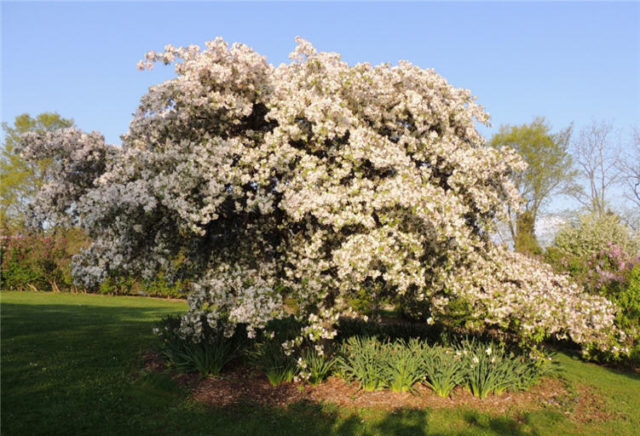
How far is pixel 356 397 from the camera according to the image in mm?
9391

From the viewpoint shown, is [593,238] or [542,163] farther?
[542,163]

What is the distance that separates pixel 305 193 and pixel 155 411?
16.3 feet

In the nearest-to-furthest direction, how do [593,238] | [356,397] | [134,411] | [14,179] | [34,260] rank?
[134,411]
[356,397]
[593,238]
[34,260]
[14,179]

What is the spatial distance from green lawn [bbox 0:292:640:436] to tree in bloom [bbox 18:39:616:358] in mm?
1530

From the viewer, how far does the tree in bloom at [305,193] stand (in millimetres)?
8422

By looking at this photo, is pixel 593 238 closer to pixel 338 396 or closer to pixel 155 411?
pixel 338 396

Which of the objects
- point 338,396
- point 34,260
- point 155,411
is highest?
point 34,260

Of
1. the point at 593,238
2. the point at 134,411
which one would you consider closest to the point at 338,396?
the point at 134,411

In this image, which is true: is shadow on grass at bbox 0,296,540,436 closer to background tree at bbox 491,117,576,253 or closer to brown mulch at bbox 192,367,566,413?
brown mulch at bbox 192,367,566,413

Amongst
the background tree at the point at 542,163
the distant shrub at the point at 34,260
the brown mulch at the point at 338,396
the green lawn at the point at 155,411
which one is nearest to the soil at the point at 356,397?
the brown mulch at the point at 338,396

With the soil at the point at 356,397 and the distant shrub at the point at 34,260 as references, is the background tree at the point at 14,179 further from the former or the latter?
the soil at the point at 356,397

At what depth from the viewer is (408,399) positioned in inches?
368

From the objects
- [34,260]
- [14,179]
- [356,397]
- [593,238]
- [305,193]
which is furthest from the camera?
[14,179]

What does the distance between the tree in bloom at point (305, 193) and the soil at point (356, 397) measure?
1.26 m
